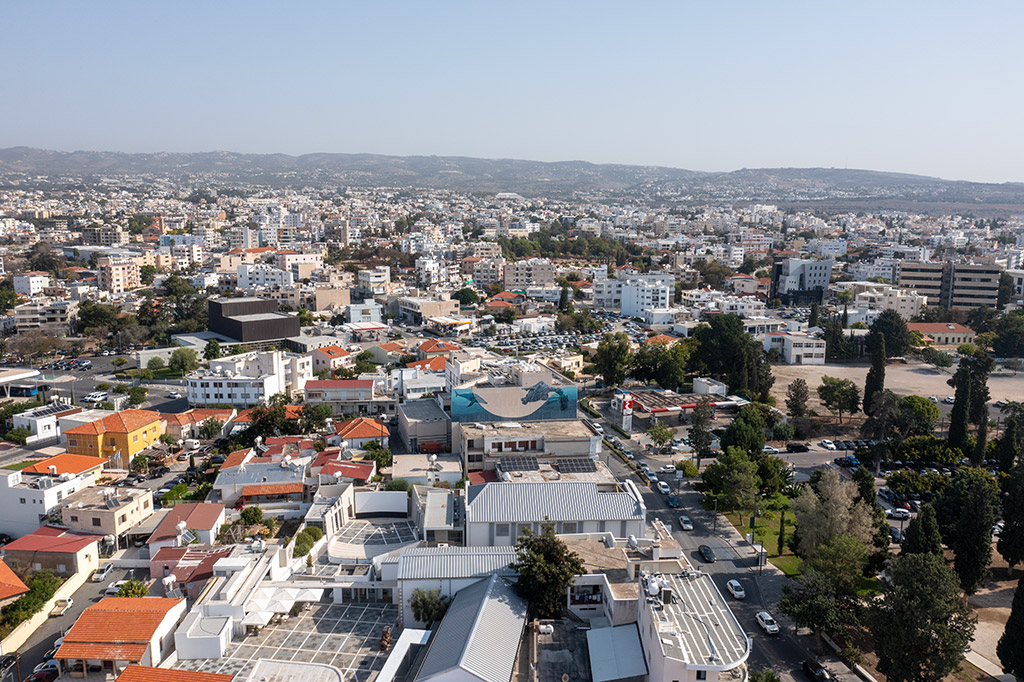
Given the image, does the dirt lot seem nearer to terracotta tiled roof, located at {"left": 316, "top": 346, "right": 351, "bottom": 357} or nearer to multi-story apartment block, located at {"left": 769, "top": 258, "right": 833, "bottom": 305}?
multi-story apartment block, located at {"left": 769, "top": 258, "right": 833, "bottom": 305}

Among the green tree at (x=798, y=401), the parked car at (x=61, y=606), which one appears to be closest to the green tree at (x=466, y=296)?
the green tree at (x=798, y=401)

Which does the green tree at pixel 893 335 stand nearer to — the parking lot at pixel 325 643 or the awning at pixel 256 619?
the parking lot at pixel 325 643

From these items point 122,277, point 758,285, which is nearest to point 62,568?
point 122,277

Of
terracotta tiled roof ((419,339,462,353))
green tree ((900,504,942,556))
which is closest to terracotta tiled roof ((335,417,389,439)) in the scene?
terracotta tiled roof ((419,339,462,353))

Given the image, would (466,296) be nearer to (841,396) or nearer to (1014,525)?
(841,396)

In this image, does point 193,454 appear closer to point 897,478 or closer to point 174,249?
point 897,478
